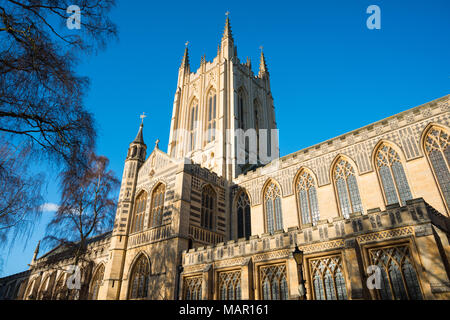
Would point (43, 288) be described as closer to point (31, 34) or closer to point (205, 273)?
point (205, 273)

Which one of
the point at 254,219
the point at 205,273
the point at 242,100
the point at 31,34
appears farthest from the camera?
the point at 242,100

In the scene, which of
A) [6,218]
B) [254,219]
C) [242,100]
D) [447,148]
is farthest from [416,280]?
[242,100]

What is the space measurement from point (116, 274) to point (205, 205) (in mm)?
8030

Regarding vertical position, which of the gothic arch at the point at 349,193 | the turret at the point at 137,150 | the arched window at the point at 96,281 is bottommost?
the arched window at the point at 96,281

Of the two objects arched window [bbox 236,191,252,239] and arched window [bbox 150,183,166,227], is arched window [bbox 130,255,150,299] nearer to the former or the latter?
arched window [bbox 150,183,166,227]

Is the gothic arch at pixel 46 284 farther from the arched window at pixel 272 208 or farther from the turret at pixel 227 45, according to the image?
the turret at pixel 227 45

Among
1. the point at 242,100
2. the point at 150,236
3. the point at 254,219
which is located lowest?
the point at 150,236

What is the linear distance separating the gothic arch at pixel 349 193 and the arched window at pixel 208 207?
8.97 m

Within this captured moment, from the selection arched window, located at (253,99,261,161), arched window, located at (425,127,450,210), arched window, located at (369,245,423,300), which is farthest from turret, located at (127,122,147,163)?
arched window, located at (425,127,450,210)

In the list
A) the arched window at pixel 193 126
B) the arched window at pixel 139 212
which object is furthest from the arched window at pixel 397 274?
the arched window at pixel 193 126

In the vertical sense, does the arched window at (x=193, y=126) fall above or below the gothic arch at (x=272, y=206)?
above

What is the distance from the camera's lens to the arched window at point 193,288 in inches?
671

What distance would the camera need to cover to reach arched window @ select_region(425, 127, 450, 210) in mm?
15117

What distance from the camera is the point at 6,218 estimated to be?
445 inches
